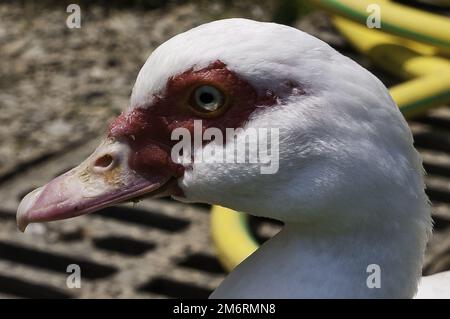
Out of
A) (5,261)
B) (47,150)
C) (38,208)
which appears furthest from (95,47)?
(38,208)

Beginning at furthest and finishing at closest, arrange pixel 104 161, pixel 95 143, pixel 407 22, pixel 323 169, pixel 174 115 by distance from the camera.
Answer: pixel 95 143 < pixel 407 22 < pixel 104 161 < pixel 174 115 < pixel 323 169

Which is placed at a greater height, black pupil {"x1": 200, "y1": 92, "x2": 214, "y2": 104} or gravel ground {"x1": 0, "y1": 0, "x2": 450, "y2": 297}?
gravel ground {"x1": 0, "y1": 0, "x2": 450, "y2": 297}

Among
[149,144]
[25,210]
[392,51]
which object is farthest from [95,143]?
[149,144]

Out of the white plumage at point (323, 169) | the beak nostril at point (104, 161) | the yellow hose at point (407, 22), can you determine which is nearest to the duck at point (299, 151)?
the white plumage at point (323, 169)

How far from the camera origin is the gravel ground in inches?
150

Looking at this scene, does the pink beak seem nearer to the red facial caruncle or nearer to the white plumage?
the red facial caruncle

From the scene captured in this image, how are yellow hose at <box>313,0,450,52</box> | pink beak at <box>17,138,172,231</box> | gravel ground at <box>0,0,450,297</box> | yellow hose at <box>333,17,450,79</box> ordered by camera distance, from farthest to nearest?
yellow hose at <box>333,17,450,79</box>, yellow hose at <box>313,0,450,52</box>, gravel ground at <box>0,0,450,297</box>, pink beak at <box>17,138,172,231</box>

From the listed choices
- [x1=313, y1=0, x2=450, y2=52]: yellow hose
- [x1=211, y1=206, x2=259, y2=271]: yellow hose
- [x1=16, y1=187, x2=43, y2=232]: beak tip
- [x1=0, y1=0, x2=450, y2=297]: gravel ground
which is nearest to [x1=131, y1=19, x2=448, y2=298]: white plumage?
[x1=16, y1=187, x2=43, y2=232]: beak tip

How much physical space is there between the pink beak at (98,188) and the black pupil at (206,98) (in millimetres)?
182

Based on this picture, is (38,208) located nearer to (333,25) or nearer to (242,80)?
(242,80)

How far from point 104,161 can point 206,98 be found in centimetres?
28

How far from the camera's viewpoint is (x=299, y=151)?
2166 millimetres

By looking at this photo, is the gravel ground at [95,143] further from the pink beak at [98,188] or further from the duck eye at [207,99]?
the duck eye at [207,99]

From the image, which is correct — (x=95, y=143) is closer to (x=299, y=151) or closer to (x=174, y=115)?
(x=174, y=115)
